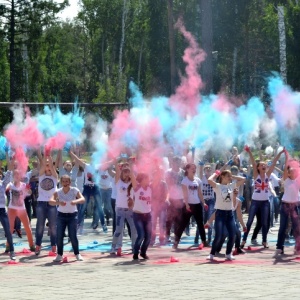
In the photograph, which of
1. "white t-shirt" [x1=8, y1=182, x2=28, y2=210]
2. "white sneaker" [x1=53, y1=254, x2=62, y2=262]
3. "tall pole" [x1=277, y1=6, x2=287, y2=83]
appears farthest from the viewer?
"tall pole" [x1=277, y1=6, x2=287, y2=83]

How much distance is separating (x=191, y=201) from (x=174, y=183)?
1.10m

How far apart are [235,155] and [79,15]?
4045cm

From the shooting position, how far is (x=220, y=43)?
175 ft

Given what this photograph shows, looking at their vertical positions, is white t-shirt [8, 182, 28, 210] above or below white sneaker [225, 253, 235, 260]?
above

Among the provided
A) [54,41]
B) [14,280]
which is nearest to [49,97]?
[54,41]

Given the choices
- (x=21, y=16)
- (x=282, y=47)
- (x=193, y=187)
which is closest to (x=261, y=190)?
(x=193, y=187)

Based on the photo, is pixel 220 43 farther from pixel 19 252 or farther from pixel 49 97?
pixel 19 252

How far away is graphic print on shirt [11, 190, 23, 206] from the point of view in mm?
18734

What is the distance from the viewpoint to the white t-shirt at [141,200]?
17188mm

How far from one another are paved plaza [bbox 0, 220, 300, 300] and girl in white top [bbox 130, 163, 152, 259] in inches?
11.0

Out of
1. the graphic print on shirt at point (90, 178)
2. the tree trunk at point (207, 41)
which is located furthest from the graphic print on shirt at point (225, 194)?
the tree trunk at point (207, 41)

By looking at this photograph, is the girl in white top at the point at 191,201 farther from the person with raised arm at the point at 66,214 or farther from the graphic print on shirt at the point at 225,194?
the person with raised arm at the point at 66,214

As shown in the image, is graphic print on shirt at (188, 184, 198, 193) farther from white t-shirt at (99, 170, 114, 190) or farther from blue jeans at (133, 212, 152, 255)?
white t-shirt at (99, 170, 114, 190)

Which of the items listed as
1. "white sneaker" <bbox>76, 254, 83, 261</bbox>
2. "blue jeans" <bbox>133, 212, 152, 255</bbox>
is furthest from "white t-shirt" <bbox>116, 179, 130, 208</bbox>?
"white sneaker" <bbox>76, 254, 83, 261</bbox>
